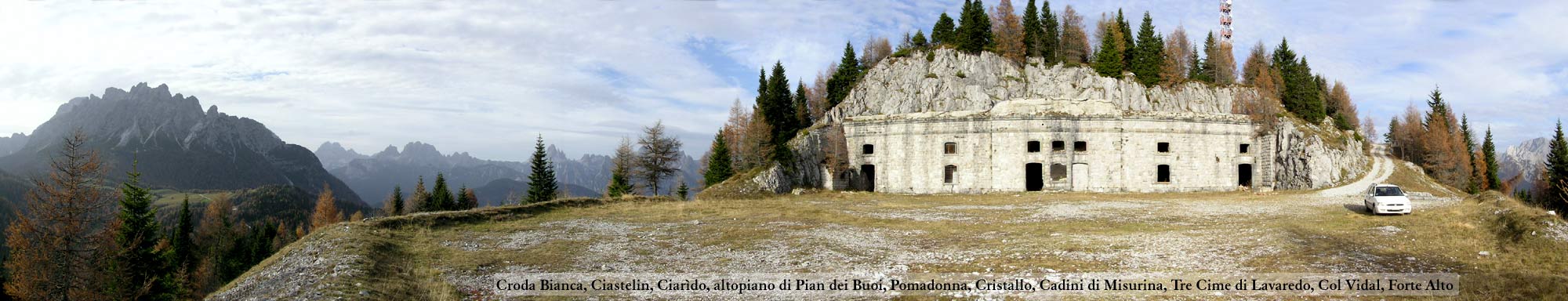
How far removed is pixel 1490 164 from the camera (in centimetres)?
6106

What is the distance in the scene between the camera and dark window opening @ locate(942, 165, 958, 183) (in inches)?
1740

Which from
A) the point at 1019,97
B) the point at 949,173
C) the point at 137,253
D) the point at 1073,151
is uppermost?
the point at 1019,97

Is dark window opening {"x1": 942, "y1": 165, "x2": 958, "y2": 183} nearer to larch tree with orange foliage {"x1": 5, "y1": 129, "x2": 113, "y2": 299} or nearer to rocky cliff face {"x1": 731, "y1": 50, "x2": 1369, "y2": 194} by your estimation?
rocky cliff face {"x1": 731, "y1": 50, "x2": 1369, "y2": 194}

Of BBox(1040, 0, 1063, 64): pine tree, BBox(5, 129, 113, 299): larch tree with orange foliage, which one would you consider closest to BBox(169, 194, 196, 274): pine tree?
BBox(5, 129, 113, 299): larch tree with orange foliage

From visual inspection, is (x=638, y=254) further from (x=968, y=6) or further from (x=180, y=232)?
(x=968, y=6)

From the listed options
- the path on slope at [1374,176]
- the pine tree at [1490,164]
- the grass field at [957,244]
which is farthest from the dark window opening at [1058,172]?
the pine tree at [1490,164]

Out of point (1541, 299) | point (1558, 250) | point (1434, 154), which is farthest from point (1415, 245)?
point (1434, 154)

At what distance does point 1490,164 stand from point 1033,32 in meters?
42.9

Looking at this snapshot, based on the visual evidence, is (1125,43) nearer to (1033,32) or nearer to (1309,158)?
(1033,32)

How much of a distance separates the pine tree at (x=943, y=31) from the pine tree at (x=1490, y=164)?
Answer: 49.0m

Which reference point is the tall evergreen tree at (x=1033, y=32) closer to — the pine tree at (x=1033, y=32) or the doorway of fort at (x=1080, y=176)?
the pine tree at (x=1033, y=32)

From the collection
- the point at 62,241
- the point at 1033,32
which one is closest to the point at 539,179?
the point at 62,241

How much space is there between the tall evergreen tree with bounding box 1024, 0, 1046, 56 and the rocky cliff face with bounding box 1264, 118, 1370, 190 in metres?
19.9

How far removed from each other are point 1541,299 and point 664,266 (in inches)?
531
